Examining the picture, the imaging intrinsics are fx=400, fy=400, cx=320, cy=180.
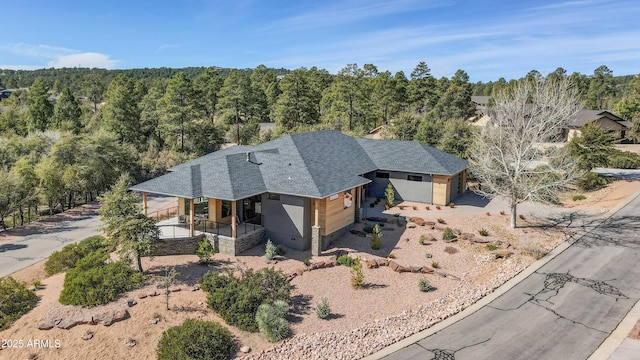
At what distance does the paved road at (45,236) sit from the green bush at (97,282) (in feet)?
11.2

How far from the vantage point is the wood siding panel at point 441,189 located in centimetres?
3022

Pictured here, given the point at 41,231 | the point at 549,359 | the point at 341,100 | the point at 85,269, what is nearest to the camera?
the point at 549,359

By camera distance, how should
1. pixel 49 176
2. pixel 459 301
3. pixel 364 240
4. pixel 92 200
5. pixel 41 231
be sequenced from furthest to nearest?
pixel 92 200, pixel 49 176, pixel 41 231, pixel 364 240, pixel 459 301

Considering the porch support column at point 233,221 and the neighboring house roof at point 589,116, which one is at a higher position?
the neighboring house roof at point 589,116

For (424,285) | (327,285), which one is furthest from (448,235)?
(327,285)

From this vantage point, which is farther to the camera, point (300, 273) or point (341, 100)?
point (341, 100)

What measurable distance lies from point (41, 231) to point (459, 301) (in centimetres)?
2772

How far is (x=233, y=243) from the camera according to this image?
21.1m

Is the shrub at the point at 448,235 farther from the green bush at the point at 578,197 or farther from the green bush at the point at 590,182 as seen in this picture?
the green bush at the point at 590,182

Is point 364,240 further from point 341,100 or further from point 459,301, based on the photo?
point 341,100

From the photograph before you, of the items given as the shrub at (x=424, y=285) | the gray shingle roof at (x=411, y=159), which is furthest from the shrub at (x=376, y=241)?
the gray shingle roof at (x=411, y=159)

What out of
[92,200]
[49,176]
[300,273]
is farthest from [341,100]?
[300,273]

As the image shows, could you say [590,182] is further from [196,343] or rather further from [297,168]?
[196,343]

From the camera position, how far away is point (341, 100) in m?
58.8
